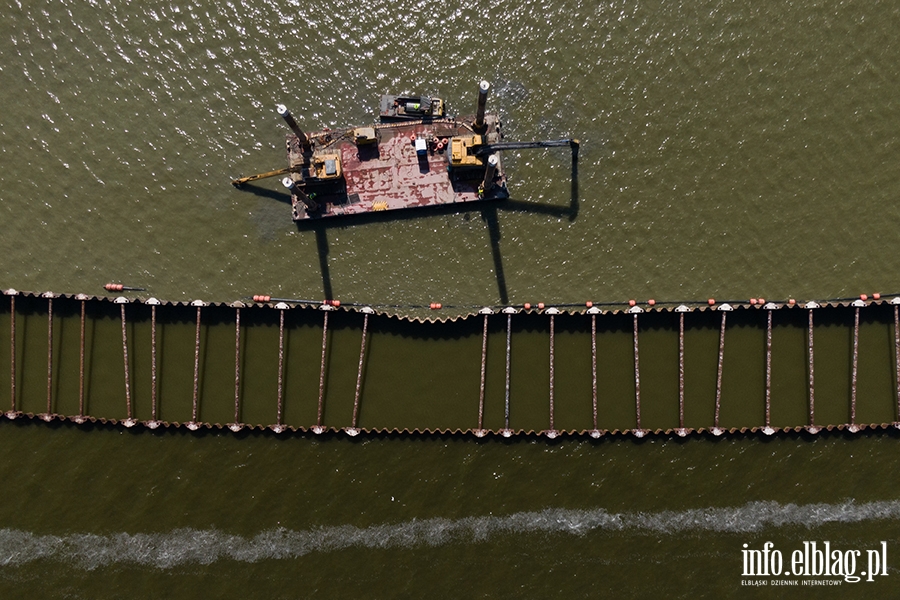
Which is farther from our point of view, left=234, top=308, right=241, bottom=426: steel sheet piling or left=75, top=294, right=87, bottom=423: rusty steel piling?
left=234, top=308, right=241, bottom=426: steel sheet piling

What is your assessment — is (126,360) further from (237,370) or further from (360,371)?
(360,371)

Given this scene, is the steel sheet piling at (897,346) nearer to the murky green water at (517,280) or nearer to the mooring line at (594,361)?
the murky green water at (517,280)

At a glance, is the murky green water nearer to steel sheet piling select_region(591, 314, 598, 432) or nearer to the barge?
the barge

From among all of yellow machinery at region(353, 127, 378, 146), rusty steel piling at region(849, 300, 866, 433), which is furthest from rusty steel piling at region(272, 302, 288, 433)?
rusty steel piling at region(849, 300, 866, 433)

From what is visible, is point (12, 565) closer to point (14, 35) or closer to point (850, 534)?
point (14, 35)

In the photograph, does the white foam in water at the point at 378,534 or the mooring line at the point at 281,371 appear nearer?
the mooring line at the point at 281,371

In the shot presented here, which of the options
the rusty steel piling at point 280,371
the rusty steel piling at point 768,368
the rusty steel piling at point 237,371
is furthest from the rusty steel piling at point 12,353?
the rusty steel piling at point 768,368

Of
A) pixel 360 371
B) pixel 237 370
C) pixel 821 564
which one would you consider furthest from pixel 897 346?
pixel 237 370
